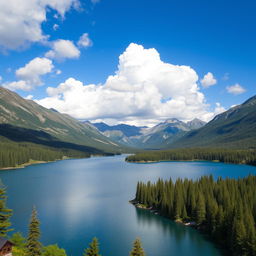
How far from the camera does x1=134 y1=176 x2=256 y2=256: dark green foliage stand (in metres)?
61.8

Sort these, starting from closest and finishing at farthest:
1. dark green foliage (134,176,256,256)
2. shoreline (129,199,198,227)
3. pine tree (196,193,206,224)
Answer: dark green foliage (134,176,256,256) → pine tree (196,193,206,224) → shoreline (129,199,198,227)

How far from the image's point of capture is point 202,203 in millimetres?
83312

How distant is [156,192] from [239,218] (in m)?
43.2

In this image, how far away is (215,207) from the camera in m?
77.1

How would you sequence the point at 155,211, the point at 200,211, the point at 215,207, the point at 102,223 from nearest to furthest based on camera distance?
the point at 215,207, the point at 200,211, the point at 102,223, the point at 155,211

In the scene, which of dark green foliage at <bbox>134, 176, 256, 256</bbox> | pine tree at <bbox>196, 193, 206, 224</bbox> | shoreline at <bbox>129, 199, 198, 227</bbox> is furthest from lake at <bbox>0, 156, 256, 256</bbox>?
pine tree at <bbox>196, 193, 206, 224</bbox>

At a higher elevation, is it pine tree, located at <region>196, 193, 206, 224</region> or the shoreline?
pine tree, located at <region>196, 193, 206, 224</region>

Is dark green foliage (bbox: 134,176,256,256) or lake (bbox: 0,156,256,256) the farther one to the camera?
lake (bbox: 0,156,256,256)

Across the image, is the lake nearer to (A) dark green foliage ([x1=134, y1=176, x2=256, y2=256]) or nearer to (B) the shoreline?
(B) the shoreline

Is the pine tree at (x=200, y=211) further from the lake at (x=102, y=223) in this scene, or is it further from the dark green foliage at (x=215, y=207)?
the lake at (x=102, y=223)

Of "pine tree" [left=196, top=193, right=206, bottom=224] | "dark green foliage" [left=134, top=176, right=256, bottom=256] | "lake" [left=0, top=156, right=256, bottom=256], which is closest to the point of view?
"dark green foliage" [left=134, top=176, right=256, bottom=256]

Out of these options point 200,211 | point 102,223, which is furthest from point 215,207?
point 102,223

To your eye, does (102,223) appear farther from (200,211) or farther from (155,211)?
(200,211)

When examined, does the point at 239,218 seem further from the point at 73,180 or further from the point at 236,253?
the point at 73,180
